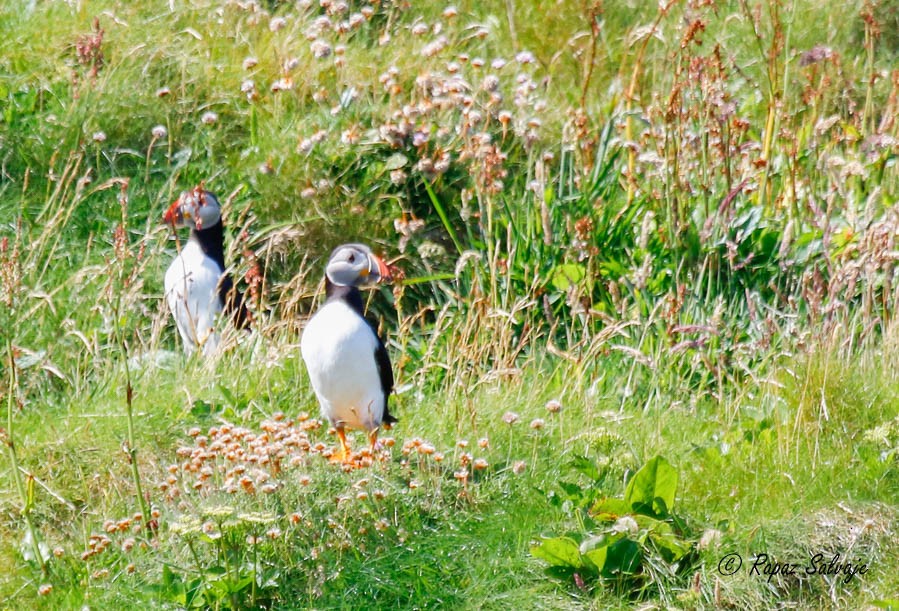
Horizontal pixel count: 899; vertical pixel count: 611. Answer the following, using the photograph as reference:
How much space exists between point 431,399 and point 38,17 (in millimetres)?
3935

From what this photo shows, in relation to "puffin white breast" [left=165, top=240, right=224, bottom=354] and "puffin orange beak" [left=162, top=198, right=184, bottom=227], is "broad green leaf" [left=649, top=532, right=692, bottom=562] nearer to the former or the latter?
"puffin white breast" [left=165, top=240, right=224, bottom=354]

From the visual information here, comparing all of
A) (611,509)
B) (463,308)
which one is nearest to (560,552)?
(611,509)

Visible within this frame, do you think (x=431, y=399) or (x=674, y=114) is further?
(x=674, y=114)

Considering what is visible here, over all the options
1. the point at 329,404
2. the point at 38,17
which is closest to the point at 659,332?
the point at 329,404

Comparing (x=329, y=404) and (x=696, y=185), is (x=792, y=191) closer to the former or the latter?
(x=696, y=185)

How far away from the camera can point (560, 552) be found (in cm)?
381

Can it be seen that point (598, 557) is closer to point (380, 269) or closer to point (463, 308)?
point (380, 269)

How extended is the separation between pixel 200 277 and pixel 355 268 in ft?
4.16

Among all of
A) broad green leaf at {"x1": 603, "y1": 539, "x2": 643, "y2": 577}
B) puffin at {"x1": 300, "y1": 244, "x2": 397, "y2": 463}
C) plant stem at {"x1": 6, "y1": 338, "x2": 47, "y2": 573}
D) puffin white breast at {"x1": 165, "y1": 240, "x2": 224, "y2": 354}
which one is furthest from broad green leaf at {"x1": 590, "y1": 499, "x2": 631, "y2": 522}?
puffin white breast at {"x1": 165, "y1": 240, "x2": 224, "y2": 354}

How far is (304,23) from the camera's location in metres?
8.02

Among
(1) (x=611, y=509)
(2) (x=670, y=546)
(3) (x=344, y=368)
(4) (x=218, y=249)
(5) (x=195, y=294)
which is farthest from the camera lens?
(4) (x=218, y=249)

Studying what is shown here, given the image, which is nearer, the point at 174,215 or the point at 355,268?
the point at 355,268

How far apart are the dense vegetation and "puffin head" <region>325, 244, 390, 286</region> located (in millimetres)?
487

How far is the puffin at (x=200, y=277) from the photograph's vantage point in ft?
19.8
